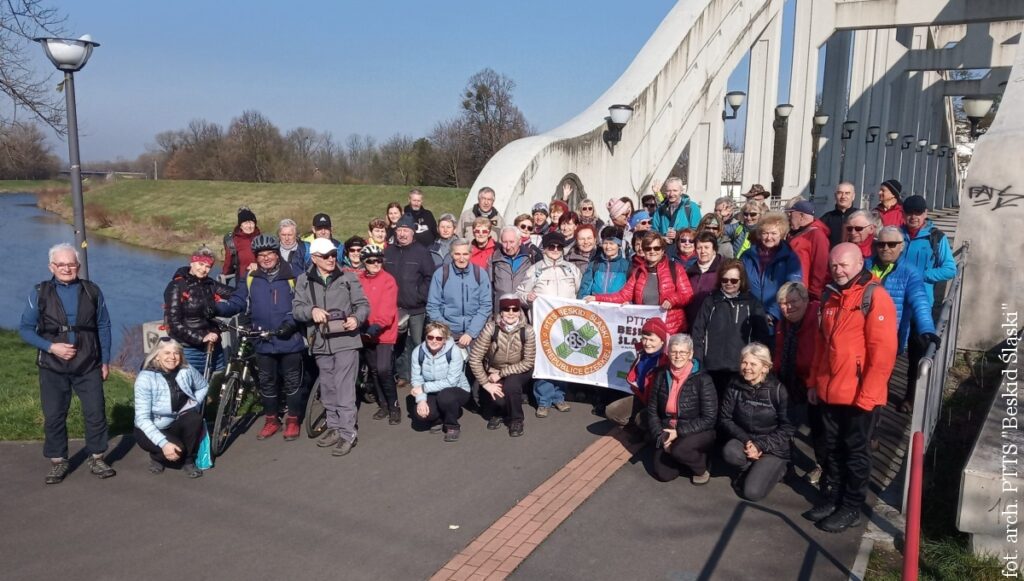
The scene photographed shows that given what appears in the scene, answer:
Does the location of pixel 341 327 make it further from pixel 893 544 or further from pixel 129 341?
pixel 129 341

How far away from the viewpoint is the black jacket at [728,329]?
5996mm

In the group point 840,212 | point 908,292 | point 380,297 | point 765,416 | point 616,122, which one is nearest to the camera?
point 765,416

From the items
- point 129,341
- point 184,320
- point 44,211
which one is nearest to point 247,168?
point 44,211

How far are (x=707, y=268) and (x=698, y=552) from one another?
2768 mm

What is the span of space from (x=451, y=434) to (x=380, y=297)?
4.69ft

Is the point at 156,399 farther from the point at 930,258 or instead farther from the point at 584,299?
the point at 930,258

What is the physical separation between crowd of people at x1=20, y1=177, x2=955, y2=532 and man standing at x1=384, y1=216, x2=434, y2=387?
2 cm

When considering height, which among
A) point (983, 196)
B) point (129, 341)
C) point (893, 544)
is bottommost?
point (129, 341)

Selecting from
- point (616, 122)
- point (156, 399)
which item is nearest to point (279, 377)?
point (156, 399)

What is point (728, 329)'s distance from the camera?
6.02 meters

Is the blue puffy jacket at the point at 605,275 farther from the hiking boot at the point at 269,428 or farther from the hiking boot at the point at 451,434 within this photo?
the hiking boot at the point at 269,428

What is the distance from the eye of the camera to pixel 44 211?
191ft

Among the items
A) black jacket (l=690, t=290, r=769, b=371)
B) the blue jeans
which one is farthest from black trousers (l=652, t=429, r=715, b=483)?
the blue jeans

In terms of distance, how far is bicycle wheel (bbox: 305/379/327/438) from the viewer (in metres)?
6.85
